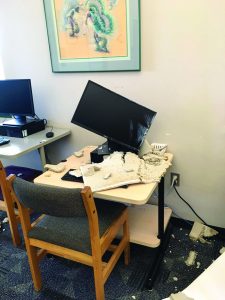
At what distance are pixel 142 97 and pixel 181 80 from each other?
0.30 m

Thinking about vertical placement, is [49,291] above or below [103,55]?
below

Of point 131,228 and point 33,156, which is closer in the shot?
point 131,228

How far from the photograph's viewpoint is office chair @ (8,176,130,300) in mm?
1134

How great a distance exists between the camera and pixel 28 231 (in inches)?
57.9

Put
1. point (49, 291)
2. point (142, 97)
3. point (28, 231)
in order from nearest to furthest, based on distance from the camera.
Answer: point (28, 231) → point (49, 291) → point (142, 97)

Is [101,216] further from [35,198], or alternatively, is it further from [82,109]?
[82,109]

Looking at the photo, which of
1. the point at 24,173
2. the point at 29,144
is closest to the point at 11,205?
the point at 24,173

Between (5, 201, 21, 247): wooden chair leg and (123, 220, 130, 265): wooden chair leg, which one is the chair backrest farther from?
(5, 201, 21, 247): wooden chair leg

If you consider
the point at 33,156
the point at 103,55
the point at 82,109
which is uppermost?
the point at 103,55

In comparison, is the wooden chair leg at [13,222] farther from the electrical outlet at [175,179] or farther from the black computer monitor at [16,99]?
the electrical outlet at [175,179]

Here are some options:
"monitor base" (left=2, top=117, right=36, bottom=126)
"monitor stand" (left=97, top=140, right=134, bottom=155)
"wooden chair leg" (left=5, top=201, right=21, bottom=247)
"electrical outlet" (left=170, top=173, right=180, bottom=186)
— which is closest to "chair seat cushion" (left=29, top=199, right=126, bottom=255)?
"monitor stand" (left=97, top=140, right=134, bottom=155)

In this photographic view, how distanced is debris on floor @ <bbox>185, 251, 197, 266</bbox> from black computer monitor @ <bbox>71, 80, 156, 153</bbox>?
0.84 metres

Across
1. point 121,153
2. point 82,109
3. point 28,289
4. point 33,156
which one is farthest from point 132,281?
point 33,156

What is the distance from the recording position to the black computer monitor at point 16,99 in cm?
212
